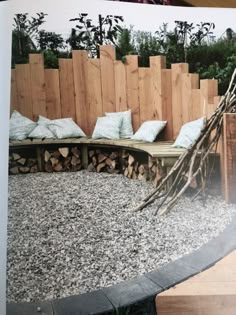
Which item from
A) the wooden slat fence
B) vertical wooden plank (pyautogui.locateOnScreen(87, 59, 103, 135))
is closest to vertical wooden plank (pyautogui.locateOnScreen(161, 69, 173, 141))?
the wooden slat fence

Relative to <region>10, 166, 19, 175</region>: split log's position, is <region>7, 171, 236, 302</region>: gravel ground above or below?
below

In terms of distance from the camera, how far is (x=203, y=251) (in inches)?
27.2

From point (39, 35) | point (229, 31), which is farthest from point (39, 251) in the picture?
point (229, 31)

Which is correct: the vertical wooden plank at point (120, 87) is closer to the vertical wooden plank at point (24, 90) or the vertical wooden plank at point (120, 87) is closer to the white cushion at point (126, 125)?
the white cushion at point (126, 125)

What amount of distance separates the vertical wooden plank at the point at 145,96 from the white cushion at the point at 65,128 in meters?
0.10

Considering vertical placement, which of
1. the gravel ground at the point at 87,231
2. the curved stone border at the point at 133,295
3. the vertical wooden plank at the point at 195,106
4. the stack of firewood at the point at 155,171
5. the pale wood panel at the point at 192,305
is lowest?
the pale wood panel at the point at 192,305

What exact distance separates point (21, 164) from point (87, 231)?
145 millimetres

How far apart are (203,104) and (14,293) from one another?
0.41 metres

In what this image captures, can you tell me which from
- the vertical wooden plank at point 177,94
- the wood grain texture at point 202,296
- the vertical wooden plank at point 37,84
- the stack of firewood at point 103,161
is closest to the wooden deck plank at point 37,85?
the vertical wooden plank at point 37,84

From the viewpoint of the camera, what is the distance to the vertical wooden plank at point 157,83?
28.1 inches

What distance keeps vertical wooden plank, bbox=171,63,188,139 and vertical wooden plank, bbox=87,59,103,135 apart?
119 millimetres

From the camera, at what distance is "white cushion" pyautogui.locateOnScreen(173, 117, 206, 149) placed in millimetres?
703

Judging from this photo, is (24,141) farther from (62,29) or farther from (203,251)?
(203,251)

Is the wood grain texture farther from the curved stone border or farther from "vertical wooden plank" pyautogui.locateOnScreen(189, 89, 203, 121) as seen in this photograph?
"vertical wooden plank" pyautogui.locateOnScreen(189, 89, 203, 121)
